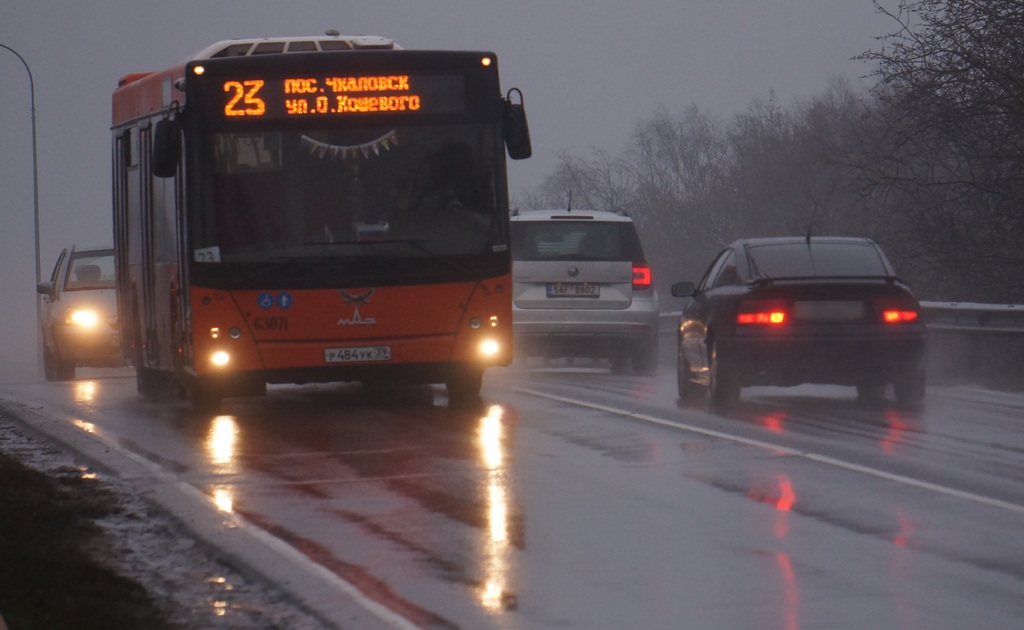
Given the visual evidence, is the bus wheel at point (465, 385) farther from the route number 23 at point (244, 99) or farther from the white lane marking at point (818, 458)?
the route number 23 at point (244, 99)

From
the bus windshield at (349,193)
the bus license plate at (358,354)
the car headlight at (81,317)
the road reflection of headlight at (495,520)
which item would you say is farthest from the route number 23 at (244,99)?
the car headlight at (81,317)

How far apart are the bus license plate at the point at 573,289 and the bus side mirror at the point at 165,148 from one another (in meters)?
7.67

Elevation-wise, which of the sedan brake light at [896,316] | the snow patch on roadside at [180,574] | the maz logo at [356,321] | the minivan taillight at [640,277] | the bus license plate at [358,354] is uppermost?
A: the minivan taillight at [640,277]

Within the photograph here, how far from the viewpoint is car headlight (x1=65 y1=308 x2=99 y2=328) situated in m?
26.1

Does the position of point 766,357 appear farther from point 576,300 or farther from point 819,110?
point 819,110

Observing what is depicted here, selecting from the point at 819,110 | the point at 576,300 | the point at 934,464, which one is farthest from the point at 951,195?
the point at 819,110

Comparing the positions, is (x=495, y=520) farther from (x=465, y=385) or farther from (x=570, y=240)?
(x=570, y=240)

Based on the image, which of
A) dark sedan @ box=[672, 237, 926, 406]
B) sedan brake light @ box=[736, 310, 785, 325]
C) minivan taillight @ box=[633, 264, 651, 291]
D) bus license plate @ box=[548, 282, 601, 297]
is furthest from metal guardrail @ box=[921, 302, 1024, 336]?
sedan brake light @ box=[736, 310, 785, 325]

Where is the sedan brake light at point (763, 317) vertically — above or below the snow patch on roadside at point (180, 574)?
above

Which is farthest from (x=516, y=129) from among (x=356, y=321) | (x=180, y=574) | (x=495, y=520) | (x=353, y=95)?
(x=180, y=574)

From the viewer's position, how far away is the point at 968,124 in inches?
1045

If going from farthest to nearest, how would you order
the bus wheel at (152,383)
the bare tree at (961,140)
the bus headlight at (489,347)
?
the bare tree at (961,140), the bus wheel at (152,383), the bus headlight at (489,347)

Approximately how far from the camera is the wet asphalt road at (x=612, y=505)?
6.91 meters

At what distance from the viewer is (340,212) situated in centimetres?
1507
